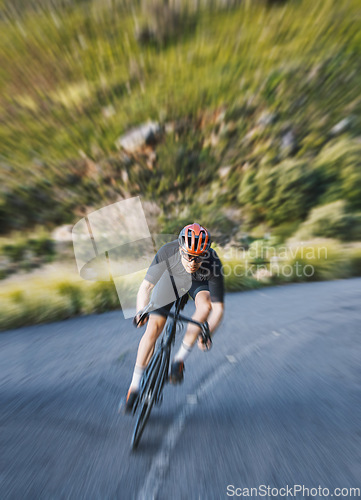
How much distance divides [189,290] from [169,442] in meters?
1.31

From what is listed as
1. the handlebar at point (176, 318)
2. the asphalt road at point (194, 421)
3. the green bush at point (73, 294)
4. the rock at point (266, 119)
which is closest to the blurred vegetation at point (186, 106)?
the rock at point (266, 119)

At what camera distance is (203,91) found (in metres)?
14.9

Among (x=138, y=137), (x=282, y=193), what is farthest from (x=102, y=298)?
(x=282, y=193)

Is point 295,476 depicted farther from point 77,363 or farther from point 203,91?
point 203,91

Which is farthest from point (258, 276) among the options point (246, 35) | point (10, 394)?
point (246, 35)

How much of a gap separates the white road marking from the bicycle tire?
19 cm

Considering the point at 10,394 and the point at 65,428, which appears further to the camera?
the point at 10,394

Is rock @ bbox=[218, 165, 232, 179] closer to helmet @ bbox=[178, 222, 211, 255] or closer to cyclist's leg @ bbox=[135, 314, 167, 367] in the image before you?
helmet @ bbox=[178, 222, 211, 255]

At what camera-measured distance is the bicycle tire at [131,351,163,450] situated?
1.88 metres

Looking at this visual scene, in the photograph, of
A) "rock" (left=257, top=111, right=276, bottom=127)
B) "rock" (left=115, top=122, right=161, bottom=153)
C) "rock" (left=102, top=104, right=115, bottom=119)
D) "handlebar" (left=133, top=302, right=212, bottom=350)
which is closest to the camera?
"handlebar" (left=133, top=302, right=212, bottom=350)

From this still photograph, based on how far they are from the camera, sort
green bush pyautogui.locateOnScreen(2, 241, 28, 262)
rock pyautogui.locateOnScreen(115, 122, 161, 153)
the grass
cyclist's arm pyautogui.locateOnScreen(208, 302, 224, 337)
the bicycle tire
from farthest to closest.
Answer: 1. rock pyautogui.locateOnScreen(115, 122, 161, 153)
2. green bush pyautogui.locateOnScreen(2, 241, 28, 262)
3. the grass
4. cyclist's arm pyautogui.locateOnScreen(208, 302, 224, 337)
5. the bicycle tire

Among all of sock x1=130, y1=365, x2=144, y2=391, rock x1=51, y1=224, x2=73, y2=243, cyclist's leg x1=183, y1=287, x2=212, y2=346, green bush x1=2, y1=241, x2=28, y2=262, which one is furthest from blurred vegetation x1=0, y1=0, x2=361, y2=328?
sock x1=130, y1=365, x2=144, y2=391

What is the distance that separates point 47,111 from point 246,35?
10992 mm

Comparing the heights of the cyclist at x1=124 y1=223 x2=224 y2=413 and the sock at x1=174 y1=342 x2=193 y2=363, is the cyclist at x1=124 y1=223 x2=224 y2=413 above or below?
above
